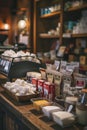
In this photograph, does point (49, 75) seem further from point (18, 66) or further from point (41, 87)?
point (18, 66)

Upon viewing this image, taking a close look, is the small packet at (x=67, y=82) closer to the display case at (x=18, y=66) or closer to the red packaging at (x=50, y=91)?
the red packaging at (x=50, y=91)

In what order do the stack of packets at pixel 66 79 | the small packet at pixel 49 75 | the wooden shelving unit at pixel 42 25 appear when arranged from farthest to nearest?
the wooden shelving unit at pixel 42 25 < the small packet at pixel 49 75 < the stack of packets at pixel 66 79

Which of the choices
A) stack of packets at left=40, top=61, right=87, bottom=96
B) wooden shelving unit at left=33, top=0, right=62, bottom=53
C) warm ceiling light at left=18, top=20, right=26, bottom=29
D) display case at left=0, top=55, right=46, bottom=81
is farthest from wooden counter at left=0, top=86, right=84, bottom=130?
warm ceiling light at left=18, top=20, right=26, bottom=29

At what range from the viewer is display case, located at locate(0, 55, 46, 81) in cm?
234

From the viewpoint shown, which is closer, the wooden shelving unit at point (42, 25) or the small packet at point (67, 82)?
the small packet at point (67, 82)

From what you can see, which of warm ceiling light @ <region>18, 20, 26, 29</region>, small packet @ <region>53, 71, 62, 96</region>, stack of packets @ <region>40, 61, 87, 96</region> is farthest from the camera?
warm ceiling light @ <region>18, 20, 26, 29</region>

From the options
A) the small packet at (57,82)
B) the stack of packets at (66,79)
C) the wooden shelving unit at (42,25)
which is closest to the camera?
the stack of packets at (66,79)

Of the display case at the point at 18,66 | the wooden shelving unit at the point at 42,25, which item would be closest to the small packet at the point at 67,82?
the display case at the point at 18,66

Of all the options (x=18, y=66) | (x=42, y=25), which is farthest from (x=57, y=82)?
(x=42, y=25)

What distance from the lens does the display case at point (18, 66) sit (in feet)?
7.66

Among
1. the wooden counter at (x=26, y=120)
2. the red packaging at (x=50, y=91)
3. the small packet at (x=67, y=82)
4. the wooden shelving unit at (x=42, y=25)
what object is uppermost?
the wooden shelving unit at (x=42, y=25)

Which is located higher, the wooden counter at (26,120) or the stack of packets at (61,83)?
the stack of packets at (61,83)

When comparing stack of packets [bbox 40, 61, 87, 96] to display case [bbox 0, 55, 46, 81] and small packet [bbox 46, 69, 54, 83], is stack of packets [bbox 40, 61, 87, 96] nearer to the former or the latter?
small packet [bbox 46, 69, 54, 83]

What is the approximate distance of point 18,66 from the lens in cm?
237
